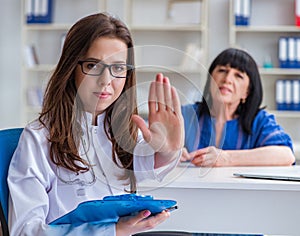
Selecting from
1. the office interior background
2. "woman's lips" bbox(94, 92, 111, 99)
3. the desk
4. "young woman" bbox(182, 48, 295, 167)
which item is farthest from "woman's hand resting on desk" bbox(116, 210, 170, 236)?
the office interior background

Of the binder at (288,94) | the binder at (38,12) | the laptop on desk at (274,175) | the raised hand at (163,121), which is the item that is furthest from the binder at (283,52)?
the raised hand at (163,121)

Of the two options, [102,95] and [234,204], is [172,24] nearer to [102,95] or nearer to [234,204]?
[234,204]

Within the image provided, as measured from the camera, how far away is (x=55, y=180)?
139 cm

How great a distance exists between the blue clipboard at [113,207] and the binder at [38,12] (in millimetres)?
3837

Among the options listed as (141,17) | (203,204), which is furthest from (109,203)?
(141,17)

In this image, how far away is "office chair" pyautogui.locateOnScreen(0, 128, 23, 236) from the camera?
137cm

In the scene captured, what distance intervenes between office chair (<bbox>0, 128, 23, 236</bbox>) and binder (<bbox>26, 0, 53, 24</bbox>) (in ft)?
11.6

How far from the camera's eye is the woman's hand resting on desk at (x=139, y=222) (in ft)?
4.00

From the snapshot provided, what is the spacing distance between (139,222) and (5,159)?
1.22 ft

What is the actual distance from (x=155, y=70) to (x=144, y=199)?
25cm

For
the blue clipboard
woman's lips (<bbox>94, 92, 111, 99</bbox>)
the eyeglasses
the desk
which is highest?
the eyeglasses

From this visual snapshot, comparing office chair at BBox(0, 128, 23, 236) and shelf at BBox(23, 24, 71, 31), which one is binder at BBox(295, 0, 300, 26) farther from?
office chair at BBox(0, 128, 23, 236)

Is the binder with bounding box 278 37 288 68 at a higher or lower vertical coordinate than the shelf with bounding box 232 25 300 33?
lower

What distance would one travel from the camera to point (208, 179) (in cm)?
174
